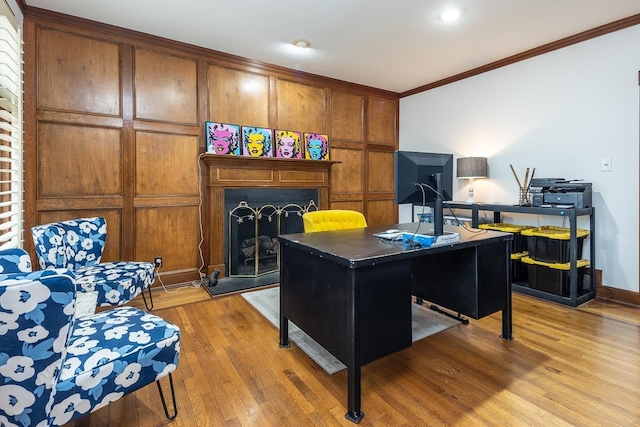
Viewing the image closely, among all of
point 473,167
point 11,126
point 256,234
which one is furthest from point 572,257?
point 11,126

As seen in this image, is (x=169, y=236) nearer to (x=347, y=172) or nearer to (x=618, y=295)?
(x=347, y=172)

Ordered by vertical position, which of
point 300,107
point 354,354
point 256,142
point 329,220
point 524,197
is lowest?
point 354,354

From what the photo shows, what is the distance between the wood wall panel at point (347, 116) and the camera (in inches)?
181

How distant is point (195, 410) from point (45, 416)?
68 cm

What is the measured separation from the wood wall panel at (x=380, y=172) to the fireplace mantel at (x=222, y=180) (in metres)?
1.48

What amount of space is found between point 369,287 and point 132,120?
9.65 ft

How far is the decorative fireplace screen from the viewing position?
147 inches

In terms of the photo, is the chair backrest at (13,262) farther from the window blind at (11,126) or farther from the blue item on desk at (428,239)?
the blue item on desk at (428,239)

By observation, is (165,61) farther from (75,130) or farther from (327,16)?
(327,16)

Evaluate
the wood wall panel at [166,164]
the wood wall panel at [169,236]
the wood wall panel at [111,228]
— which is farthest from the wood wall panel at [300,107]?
the wood wall panel at [111,228]

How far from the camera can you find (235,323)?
8.41 ft

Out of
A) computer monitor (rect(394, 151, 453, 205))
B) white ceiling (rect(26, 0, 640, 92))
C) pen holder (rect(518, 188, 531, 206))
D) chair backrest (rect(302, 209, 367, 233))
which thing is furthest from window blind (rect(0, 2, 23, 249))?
pen holder (rect(518, 188, 531, 206))

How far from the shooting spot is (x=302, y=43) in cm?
339

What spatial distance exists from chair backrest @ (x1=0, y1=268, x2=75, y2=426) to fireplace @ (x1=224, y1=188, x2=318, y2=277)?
8.76 feet
